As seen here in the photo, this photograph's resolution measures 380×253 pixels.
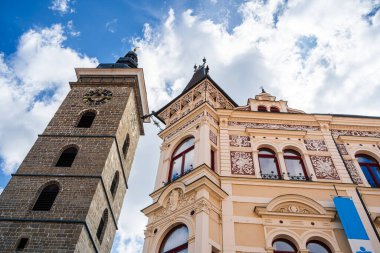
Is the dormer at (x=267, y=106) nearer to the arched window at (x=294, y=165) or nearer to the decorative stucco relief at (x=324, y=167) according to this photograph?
the arched window at (x=294, y=165)

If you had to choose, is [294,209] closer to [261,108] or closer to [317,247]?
[317,247]

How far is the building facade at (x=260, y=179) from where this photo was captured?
11016mm

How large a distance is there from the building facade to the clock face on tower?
10.4 metres

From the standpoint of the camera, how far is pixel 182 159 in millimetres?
14633

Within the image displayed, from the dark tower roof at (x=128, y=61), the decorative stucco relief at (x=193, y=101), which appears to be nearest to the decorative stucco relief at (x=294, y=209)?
the decorative stucco relief at (x=193, y=101)

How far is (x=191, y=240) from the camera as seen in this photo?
10664mm

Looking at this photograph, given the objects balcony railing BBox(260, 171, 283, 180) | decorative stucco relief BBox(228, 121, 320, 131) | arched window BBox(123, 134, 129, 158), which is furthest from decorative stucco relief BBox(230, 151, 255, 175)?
arched window BBox(123, 134, 129, 158)

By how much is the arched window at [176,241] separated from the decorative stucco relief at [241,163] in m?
3.11

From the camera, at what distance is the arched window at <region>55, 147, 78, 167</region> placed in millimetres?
21219

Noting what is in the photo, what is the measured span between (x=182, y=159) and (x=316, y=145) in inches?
Result: 219

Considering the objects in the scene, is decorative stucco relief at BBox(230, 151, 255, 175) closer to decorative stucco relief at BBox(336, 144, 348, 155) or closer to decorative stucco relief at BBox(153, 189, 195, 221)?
decorative stucco relief at BBox(153, 189, 195, 221)

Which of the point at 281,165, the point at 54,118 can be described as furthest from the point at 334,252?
the point at 54,118

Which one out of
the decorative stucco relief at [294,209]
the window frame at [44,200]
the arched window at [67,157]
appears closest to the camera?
the decorative stucco relief at [294,209]

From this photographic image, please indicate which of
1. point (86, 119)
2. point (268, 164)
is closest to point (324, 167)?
point (268, 164)
